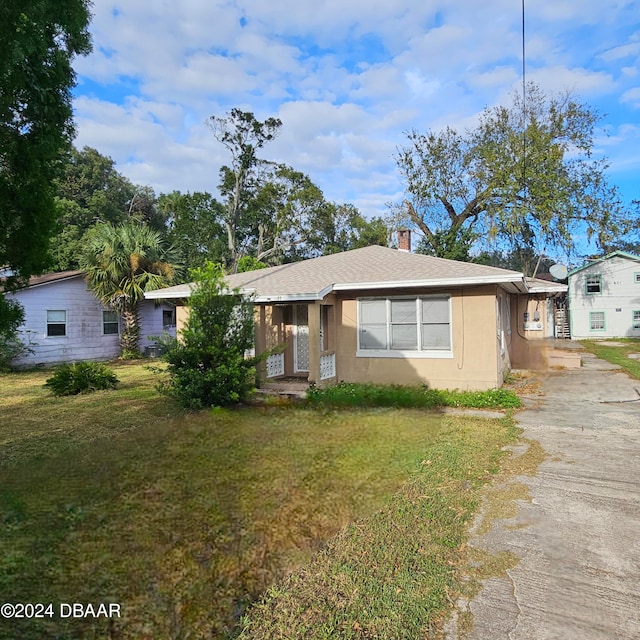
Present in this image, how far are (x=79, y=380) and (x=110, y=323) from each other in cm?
808

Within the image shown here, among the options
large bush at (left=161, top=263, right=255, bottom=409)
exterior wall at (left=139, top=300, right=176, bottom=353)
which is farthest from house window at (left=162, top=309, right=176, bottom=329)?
large bush at (left=161, top=263, right=255, bottom=409)

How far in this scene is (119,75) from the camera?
40.8 ft

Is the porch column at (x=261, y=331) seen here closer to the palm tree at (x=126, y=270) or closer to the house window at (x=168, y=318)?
the palm tree at (x=126, y=270)

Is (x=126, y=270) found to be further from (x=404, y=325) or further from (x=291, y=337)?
(x=404, y=325)

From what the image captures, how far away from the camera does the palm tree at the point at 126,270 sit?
692 inches

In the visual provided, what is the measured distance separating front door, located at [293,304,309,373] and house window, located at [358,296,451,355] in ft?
5.55

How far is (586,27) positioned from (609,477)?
32.1 ft

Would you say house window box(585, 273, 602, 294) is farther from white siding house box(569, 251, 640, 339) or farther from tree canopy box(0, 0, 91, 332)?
tree canopy box(0, 0, 91, 332)

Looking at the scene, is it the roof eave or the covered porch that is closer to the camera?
the roof eave

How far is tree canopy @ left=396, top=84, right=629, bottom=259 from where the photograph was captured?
24719 mm

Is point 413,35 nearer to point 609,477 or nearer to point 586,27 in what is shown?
point 586,27

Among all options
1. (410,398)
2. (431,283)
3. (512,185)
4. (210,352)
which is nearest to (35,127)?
(210,352)

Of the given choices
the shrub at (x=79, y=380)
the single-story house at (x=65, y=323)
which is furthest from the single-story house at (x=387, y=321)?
the single-story house at (x=65, y=323)

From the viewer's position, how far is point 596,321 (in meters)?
30.4
